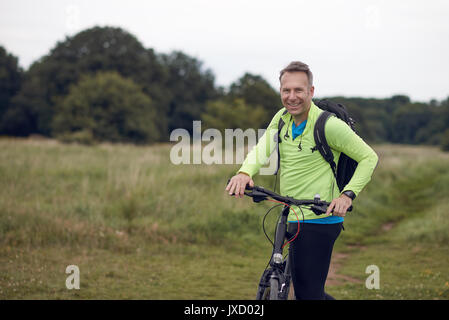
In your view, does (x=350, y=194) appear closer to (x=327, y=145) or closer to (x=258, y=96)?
(x=327, y=145)

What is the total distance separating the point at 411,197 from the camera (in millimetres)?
17781

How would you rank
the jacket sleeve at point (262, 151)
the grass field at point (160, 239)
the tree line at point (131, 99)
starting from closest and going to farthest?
the jacket sleeve at point (262, 151)
the grass field at point (160, 239)
the tree line at point (131, 99)

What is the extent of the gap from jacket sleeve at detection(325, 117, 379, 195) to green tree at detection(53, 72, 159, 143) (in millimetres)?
35819

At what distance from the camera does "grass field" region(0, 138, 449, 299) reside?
21.7 ft

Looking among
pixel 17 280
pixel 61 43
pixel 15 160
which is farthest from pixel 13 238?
pixel 61 43

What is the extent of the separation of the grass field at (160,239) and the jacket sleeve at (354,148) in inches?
149

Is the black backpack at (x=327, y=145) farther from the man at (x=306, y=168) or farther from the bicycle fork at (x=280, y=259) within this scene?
the bicycle fork at (x=280, y=259)

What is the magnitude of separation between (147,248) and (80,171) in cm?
520

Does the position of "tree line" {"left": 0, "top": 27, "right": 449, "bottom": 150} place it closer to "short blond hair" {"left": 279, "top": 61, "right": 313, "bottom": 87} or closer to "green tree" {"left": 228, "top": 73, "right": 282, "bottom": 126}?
"green tree" {"left": 228, "top": 73, "right": 282, "bottom": 126}

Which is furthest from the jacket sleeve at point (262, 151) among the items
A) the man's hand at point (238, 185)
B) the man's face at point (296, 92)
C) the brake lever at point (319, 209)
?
the brake lever at point (319, 209)

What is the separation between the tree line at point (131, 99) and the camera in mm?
38562

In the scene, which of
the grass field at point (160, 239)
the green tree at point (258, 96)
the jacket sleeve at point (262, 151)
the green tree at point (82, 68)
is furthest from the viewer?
Answer: the green tree at point (82, 68)

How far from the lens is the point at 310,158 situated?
10.7 feet
